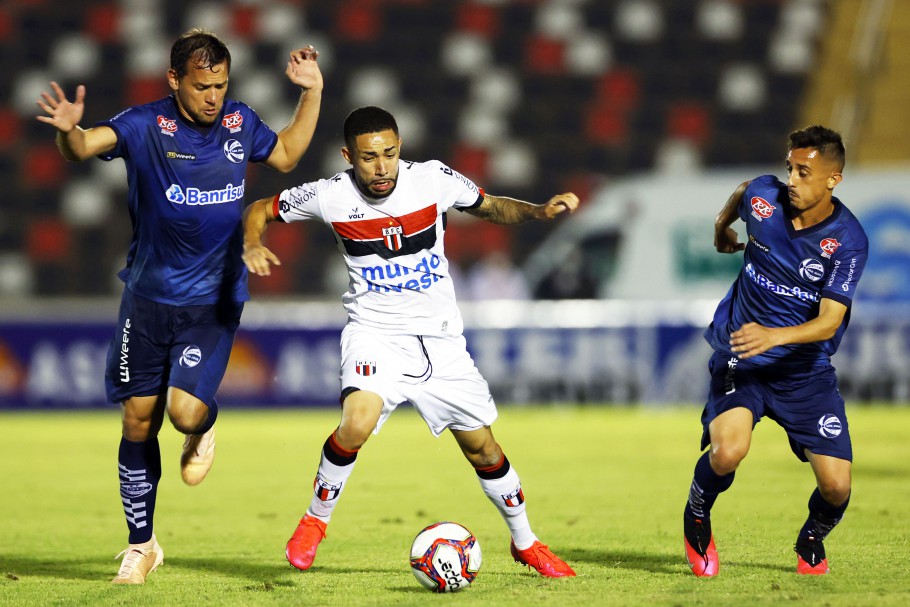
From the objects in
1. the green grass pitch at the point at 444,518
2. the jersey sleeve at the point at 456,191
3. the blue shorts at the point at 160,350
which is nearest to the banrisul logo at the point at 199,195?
the blue shorts at the point at 160,350

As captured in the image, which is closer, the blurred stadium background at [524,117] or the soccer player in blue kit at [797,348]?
the soccer player in blue kit at [797,348]

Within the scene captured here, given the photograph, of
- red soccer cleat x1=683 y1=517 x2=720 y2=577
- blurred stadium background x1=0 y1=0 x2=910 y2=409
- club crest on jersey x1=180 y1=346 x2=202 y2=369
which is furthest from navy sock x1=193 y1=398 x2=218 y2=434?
blurred stadium background x1=0 y1=0 x2=910 y2=409

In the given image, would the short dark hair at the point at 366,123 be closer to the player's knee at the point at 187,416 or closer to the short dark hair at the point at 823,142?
the player's knee at the point at 187,416

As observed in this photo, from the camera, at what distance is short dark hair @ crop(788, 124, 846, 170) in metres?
5.69

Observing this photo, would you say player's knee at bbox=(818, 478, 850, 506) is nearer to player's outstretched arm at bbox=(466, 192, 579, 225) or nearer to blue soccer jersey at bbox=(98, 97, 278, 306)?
player's outstretched arm at bbox=(466, 192, 579, 225)

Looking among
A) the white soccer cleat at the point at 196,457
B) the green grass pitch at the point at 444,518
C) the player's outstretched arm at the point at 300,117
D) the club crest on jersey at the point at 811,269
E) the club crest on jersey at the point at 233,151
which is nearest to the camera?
the green grass pitch at the point at 444,518

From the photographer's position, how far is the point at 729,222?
6.25 metres

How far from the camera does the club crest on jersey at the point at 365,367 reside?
5.84 metres

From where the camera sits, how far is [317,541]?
589 centimetres

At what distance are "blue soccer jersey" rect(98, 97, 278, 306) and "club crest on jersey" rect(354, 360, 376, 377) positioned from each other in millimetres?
821

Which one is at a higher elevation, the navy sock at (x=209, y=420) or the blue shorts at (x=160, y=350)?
the blue shorts at (x=160, y=350)

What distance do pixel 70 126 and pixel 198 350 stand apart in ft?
3.99

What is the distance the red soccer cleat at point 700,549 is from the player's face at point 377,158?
2.03 metres

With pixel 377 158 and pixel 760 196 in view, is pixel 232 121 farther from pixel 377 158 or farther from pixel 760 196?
pixel 760 196
